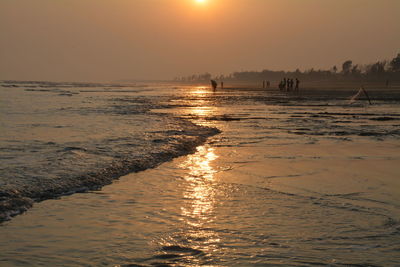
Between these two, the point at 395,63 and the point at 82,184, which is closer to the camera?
the point at 82,184

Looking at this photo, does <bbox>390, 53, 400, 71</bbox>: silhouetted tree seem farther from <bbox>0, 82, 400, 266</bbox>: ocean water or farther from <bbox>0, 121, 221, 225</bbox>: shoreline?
<bbox>0, 121, 221, 225</bbox>: shoreline

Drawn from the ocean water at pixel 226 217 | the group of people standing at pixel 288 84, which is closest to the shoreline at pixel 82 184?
the ocean water at pixel 226 217

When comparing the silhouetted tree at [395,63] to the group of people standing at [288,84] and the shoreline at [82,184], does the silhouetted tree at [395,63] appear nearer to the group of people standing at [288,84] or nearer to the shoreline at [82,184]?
the group of people standing at [288,84]

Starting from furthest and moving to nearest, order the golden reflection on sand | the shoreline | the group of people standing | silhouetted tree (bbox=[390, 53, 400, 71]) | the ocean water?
silhouetted tree (bbox=[390, 53, 400, 71]) → the group of people standing → the shoreline → the golden reflection on sand → the ocean water

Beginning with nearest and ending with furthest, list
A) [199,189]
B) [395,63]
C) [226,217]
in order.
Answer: [226,217] → [199,189] → [395,63]

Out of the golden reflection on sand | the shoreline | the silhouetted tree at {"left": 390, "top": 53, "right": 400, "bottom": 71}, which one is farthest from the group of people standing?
the silhouetted tree at {"left": 390, "top": 53, "right": 400, "bottom": 71}

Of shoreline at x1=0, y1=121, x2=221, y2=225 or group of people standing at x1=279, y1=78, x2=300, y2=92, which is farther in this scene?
group of people standing at x1=279, y1=78, x2=300, y2=92

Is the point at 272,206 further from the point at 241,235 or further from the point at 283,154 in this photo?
the point at 283,154

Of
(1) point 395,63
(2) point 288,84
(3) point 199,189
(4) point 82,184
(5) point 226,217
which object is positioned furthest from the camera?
(1) point 395,63

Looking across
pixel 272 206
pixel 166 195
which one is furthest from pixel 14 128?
pixel 272 206

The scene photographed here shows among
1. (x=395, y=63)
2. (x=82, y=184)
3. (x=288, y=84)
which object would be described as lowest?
(x=82, y=184)

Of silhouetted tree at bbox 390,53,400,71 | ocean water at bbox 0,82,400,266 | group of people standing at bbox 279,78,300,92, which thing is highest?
silhouetted tree at bbox 390,53,400,71

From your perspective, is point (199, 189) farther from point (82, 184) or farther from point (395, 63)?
point (395, 63)

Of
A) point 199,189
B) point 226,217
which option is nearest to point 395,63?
point 199,189
